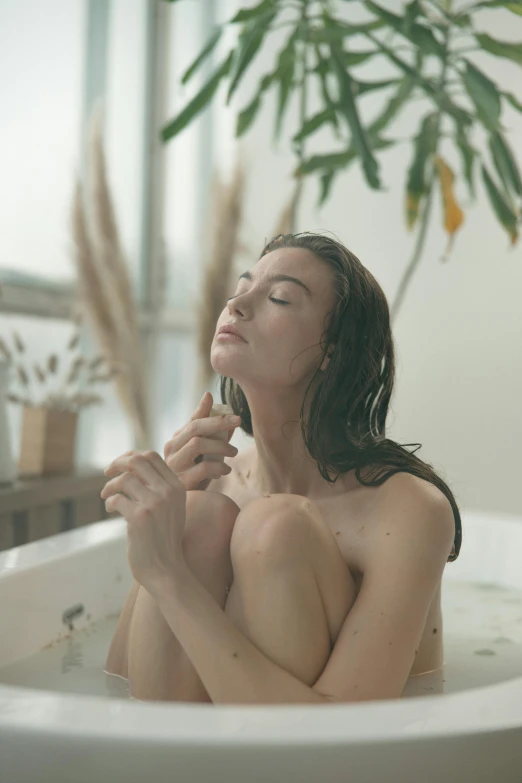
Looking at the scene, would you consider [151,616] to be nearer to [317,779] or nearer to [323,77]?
[317,779]

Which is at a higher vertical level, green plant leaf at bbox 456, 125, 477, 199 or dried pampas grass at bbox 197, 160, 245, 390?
green plant leaf at bbox 456, 125, 477, 199

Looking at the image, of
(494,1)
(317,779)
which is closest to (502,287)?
(494,1)

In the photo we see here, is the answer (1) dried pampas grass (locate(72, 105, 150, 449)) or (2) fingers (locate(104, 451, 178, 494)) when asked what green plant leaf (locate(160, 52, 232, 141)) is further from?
(2) fingers (locate(104, 451, 178, 494))

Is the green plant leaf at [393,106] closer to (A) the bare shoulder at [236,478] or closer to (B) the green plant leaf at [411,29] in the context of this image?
(B) the green plant leaf at [411,29]

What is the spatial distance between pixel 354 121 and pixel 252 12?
471 mm

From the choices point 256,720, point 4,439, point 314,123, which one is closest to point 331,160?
point 314,123

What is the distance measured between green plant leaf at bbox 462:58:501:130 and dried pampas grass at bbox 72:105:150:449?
1.18 metres

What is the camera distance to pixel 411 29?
8.14 ft

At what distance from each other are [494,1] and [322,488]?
1888 mm

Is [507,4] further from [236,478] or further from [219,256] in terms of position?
[236,478]

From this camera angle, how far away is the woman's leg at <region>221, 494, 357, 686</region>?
3.28ft

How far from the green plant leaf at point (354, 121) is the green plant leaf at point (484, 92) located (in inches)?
12.9

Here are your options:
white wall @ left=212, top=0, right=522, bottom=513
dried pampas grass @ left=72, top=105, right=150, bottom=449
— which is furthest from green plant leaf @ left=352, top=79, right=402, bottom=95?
dried pampas grass @ left=72, top=105, right=150, bottom=449

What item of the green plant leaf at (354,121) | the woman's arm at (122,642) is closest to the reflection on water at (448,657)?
the woman's arm at (122,642)
